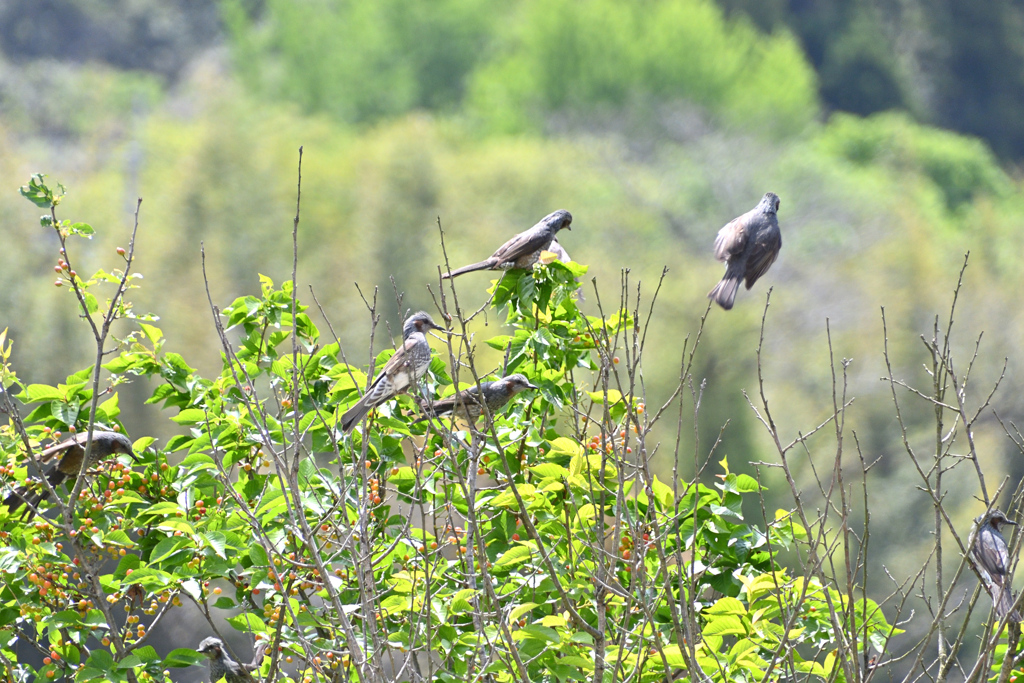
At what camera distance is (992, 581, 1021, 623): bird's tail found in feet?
8.64

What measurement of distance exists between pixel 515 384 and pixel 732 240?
2.95ft

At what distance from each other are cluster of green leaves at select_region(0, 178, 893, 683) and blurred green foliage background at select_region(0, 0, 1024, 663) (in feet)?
16.2

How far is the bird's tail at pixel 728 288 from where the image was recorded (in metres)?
2.90

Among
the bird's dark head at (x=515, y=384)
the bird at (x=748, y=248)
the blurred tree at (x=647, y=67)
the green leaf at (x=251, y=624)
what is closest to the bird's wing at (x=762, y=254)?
the bird at (x=748, y=248)

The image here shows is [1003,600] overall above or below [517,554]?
below

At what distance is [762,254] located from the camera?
3.13 m

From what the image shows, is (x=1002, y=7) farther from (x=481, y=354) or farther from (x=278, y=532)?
(x=278, y=532)

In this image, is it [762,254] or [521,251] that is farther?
[521,251]

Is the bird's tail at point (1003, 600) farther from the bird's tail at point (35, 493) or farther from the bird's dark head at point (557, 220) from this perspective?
the bird's tail at point (35, 493)

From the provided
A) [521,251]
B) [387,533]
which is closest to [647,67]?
[387,533]

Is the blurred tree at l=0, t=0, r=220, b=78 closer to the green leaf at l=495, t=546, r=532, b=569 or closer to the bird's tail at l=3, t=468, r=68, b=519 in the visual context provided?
the bird's tail at l=3, t=468, r=68, b=519

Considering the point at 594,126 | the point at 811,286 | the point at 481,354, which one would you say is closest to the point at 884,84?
the point at 594,126

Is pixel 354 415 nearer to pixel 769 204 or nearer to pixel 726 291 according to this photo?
pixel 726 291

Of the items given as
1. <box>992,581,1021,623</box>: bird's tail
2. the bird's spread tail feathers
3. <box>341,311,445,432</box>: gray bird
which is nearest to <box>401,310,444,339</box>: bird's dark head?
<box>341,311,445,432</box>: gray bird
